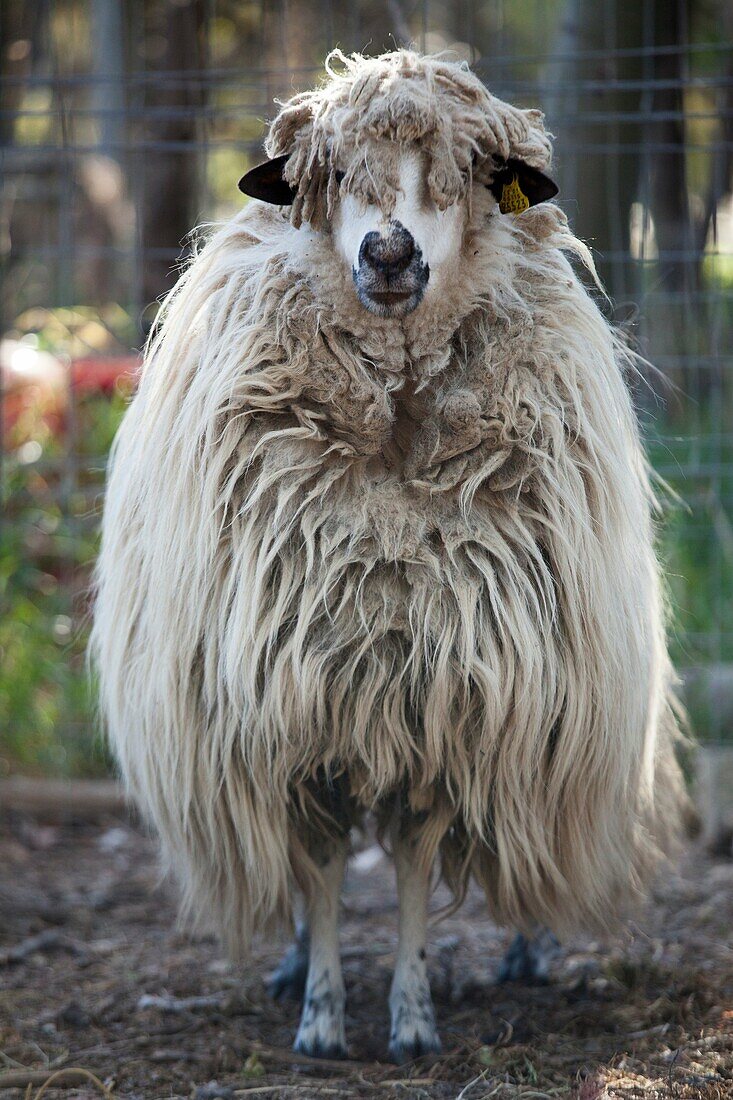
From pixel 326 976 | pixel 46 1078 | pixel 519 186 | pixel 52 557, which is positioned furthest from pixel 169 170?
pixel 46 1078

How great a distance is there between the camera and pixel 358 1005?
8.80ft

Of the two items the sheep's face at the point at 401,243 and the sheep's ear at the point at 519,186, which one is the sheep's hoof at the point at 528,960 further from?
the sheep's ear at the point at 519,186

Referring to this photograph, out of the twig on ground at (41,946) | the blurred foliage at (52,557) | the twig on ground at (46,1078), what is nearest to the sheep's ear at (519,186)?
the twig on ground at (46,1078)

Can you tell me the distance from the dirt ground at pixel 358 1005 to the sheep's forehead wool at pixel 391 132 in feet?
5.51

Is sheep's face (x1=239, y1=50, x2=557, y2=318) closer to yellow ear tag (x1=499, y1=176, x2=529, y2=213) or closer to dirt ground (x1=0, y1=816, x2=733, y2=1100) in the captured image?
yellow ear tag (x1=499, y1=176, x2=529, y2=213)

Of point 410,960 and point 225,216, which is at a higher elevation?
point 225,216

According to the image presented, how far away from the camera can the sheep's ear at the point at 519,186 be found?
87.0 inches

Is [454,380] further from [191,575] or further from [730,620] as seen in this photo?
[730,620]

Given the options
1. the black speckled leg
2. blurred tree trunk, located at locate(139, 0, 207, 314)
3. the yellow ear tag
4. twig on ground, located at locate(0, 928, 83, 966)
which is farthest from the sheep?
blurred tree trunk, located at locate(139, 0, 207, 314)

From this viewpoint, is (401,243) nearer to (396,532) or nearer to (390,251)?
(390,251)

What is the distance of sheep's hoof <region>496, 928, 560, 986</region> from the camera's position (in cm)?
277

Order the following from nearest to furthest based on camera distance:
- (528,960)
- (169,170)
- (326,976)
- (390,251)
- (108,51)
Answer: (390,251), (326,976), (528,960), (169,170), (108,51)

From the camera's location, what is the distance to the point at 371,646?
213 centimetres

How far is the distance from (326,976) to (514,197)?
65.0 inches
